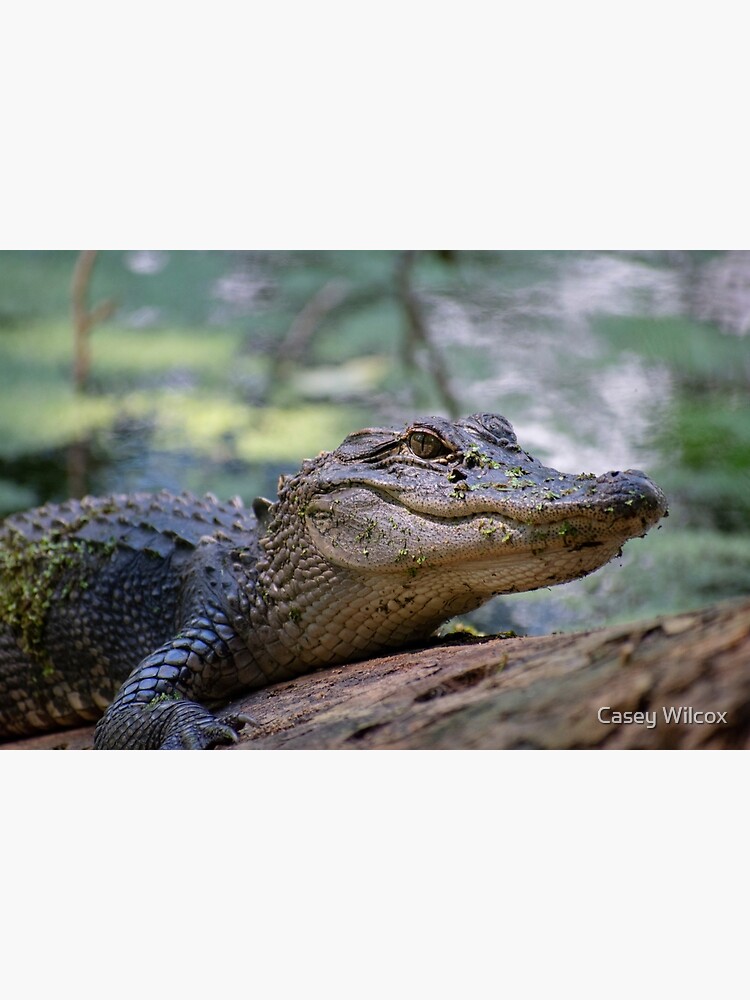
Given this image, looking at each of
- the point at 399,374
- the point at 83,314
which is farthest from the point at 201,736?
the point at 399,374

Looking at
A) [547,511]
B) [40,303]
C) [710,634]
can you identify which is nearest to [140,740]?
[547,511]

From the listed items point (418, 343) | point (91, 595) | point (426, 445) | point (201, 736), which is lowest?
point (201, 736)

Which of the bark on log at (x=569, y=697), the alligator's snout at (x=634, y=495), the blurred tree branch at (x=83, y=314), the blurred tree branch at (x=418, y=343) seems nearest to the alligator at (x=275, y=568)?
the alligator's snout at (x=634, y=495)

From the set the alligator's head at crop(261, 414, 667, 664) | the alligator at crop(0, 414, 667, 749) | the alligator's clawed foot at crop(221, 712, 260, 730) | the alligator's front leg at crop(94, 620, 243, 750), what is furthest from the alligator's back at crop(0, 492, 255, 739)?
the alligator's clawed foot at crop(221, 712, 260, 730)

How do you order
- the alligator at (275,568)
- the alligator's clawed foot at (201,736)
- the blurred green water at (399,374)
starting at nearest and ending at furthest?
the alligator at (275,568) → the alligator's clawed foot at (201,736) → the blurred green water at (399,374)

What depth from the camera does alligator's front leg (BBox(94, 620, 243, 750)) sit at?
355 cm

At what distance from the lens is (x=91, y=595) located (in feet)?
14.5

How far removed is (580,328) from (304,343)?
5.04ft

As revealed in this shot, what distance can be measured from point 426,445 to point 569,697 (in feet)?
3.85

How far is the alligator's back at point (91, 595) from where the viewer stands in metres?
4.33

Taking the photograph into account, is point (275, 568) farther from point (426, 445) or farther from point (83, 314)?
point (83, 314)

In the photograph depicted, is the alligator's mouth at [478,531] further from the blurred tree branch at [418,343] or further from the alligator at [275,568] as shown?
the blurred tree branch at [418,343]

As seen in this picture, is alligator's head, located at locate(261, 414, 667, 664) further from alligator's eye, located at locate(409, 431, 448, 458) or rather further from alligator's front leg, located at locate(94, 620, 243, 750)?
alligator's front leg, located at locate(94, 620, 243, 750)

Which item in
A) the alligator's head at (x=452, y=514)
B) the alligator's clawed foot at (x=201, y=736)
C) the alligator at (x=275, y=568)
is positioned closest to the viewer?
the alligator's head at (x=452, y=514)
